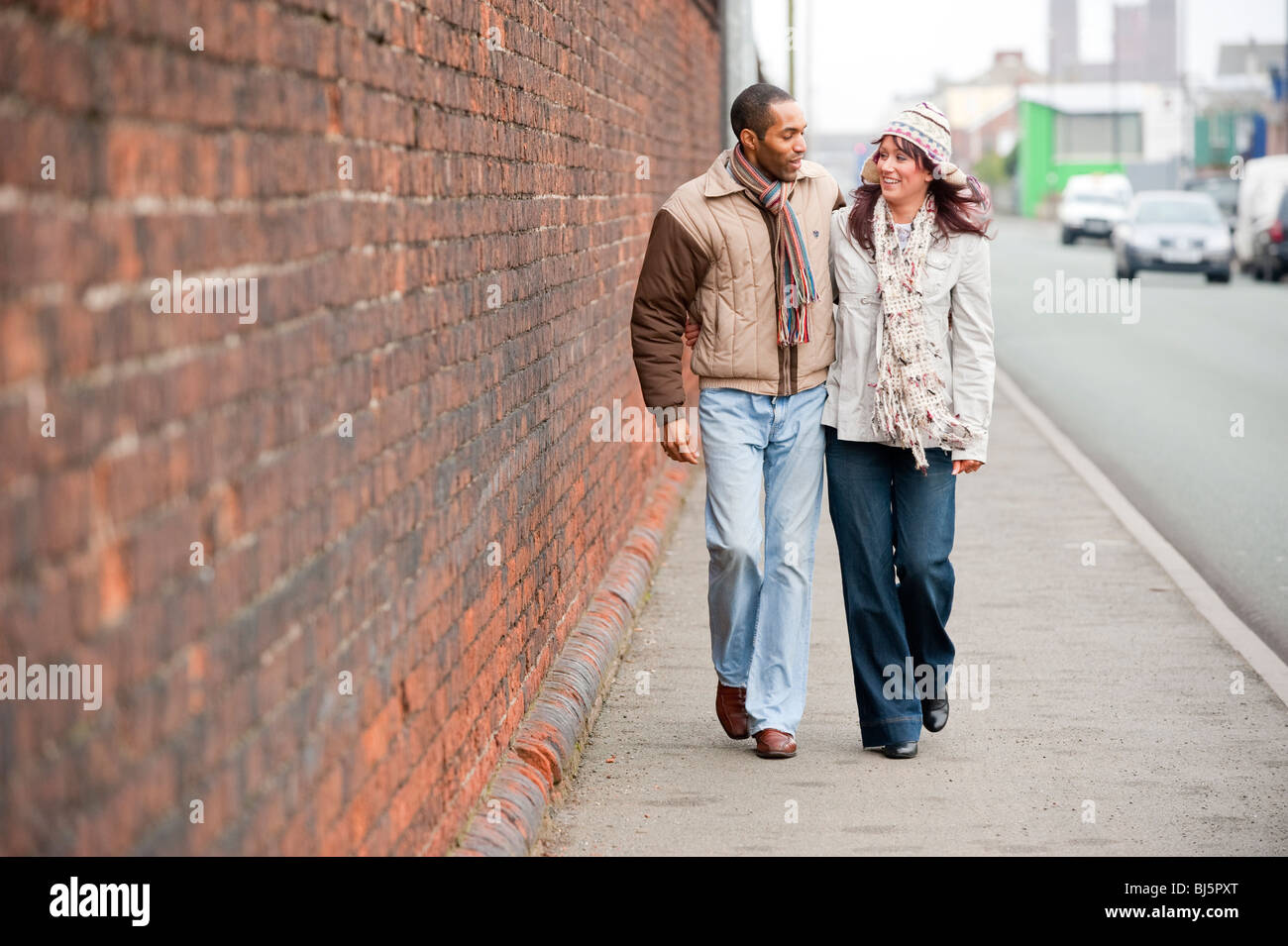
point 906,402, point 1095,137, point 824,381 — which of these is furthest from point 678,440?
point 1095,137

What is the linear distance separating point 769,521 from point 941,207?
3.66 feet

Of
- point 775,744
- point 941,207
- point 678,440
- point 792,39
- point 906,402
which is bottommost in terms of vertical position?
point 775,744

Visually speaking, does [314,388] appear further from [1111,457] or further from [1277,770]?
[1111,457]

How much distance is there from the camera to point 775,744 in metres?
5.38

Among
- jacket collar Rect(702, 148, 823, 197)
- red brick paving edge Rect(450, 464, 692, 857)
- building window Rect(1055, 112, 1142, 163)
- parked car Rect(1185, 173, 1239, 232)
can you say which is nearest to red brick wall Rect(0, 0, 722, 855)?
red brick paving edge Rect(450, 464, 692, 857)

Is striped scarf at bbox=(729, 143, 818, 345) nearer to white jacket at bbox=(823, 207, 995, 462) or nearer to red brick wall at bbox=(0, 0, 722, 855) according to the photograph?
white jacket at bbox=(823, 207, 995, 462)

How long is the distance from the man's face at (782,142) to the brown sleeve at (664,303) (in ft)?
1.08

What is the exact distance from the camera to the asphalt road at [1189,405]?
368 inches

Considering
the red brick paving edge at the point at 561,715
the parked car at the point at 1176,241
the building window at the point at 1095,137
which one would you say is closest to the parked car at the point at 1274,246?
the parked car at the point at 1176,241

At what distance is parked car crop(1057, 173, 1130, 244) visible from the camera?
5128cm

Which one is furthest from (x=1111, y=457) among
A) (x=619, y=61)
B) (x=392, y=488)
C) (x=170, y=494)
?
(x=170, y=494)

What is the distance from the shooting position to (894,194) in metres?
5.18

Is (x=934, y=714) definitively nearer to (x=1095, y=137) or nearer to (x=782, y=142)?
(x=782, y=142)

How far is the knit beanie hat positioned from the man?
0.99ft
